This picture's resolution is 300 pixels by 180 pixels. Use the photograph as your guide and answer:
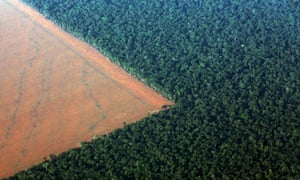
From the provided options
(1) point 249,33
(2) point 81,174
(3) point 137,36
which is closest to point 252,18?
(1) point 249,33

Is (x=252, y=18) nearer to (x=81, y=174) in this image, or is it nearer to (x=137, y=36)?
(x=137, y=36)

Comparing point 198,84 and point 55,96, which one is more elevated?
point 198,84

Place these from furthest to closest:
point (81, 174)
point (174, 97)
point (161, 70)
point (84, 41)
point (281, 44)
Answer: point (84, 41)
point (281, 44)
point (161, 70)
point (174, 97)
point (81, 174)

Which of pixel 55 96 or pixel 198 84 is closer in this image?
pixel 198 84

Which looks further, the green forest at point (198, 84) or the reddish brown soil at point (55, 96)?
the reddish brown soil at point (55, 96)

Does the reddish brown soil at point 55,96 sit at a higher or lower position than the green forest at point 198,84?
lower
